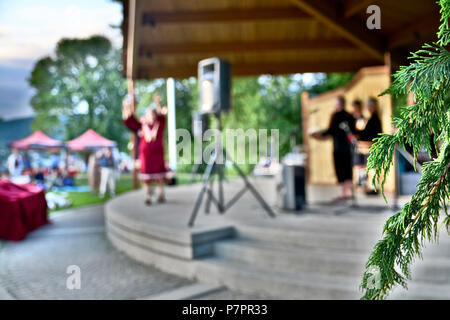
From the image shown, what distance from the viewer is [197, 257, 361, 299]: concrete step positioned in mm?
2896

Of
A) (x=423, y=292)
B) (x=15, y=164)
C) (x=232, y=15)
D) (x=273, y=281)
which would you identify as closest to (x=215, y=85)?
(x=232, y=15)

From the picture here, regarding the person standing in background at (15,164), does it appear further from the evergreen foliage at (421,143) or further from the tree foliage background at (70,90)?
the evergreen foliage at (421,143)

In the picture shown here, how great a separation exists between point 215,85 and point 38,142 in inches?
104

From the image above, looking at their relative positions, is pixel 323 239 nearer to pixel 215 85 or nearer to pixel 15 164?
pixel 215 85

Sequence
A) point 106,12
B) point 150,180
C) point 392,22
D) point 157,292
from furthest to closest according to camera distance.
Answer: point 150,180 < point 157,292 < point 392,22 < point 106,12

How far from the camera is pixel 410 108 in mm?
1028

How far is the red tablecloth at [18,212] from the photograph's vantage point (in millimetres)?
3704

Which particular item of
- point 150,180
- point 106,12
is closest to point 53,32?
point 106,12

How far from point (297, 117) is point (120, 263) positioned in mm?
15134

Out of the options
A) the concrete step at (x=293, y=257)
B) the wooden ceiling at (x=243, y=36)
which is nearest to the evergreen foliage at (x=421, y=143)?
the concrete step at (x=293, y=257)

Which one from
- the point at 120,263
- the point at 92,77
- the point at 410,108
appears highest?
the point at 92,77

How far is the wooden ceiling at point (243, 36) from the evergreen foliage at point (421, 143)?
3140 millimetres

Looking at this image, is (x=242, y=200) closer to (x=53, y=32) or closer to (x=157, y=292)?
(x=157, y=292)
